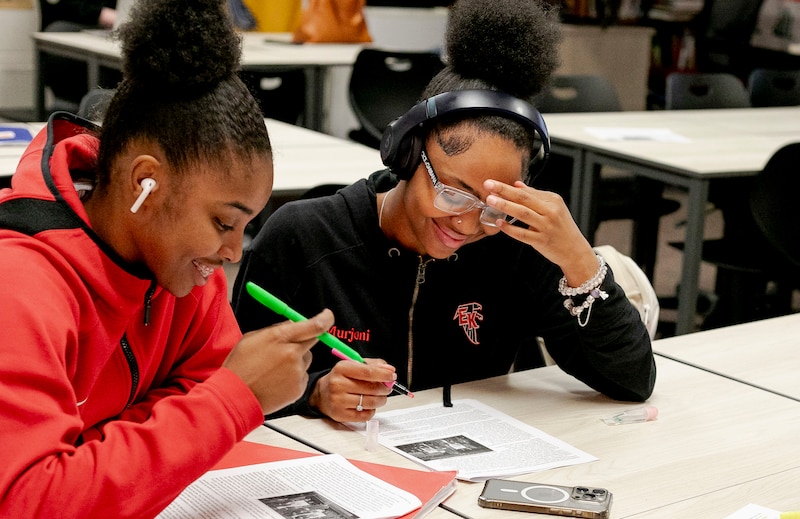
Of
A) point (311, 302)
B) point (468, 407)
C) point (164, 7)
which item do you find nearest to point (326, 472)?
point (468, 407)

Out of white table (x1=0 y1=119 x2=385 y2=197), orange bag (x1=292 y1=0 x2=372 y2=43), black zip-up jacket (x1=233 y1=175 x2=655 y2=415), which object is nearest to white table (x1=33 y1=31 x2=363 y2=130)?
orange bag (x1=292 y1=0 x2=372 y2=43)

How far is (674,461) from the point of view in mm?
1392

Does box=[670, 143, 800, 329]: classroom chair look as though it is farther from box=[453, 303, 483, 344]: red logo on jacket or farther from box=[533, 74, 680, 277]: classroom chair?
box=[453, 303, 483, 344]: red logo on jacket

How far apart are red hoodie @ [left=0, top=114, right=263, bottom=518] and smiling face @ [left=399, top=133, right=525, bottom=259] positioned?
1.55 ft

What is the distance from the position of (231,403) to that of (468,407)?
558mm

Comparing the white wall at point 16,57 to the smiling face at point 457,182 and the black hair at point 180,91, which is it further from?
the black hair at point 180,91

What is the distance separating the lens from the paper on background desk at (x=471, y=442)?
134 cm

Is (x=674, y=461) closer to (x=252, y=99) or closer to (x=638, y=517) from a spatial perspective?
(x=638, y=517)

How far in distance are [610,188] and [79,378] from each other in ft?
10.8

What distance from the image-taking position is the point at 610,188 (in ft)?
13.8

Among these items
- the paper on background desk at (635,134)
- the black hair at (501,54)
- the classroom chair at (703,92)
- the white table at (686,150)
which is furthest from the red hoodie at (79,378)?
the classroom chair at (703,92)

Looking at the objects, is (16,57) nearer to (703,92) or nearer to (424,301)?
(703,92)

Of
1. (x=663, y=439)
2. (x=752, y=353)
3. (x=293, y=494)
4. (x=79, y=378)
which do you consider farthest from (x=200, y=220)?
(x=752, y=353)

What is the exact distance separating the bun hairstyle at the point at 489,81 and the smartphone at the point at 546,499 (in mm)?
519
